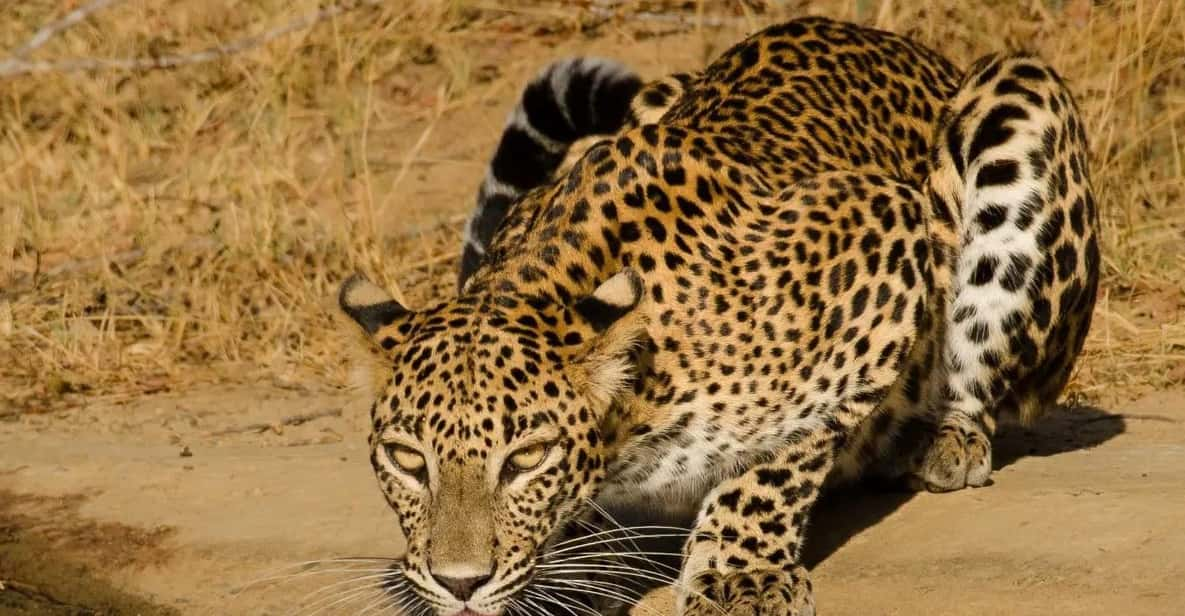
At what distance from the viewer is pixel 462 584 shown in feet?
17.5

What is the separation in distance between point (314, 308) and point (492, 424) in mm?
4258

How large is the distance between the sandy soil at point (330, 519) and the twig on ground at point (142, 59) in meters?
3.44

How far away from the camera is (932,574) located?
20.2 ft

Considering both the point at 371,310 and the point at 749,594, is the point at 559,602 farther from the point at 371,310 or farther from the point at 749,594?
the point at 371,310

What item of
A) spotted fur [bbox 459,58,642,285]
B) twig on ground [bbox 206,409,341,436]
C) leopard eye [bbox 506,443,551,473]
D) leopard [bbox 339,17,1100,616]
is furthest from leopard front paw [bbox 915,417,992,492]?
twig on ground [bbox 206,409,341,436]

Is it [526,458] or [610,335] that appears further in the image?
[610,335]

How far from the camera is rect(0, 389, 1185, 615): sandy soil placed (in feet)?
19.7

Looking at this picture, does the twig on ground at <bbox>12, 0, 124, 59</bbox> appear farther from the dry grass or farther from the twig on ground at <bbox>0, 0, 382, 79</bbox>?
the dry grass

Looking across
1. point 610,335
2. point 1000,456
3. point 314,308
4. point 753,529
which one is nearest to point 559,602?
point 753,529

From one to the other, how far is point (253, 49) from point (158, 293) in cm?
243

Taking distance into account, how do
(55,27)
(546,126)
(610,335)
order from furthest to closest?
(55,27) < (546,126) < (610,335)

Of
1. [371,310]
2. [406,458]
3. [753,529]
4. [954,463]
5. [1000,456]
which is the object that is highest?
[371,310]

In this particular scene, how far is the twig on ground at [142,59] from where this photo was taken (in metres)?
11.7

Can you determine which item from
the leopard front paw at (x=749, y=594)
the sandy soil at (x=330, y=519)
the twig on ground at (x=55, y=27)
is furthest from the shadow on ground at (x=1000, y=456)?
the twig on ground at (x=55, y=27)
